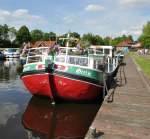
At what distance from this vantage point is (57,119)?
42.0 feet

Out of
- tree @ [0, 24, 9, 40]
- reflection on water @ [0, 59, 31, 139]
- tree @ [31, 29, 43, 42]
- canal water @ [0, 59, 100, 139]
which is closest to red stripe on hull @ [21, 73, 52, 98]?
canal water @ [0, 59, 100, 139]

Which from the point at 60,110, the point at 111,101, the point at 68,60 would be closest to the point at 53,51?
the point at 68,60

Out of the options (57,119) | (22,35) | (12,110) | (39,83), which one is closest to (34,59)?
(39,83)

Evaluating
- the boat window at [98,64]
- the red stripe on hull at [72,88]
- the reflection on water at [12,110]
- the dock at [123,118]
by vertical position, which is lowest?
the reflection on water at [12,110]

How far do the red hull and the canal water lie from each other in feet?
1.78

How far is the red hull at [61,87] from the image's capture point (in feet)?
47.6

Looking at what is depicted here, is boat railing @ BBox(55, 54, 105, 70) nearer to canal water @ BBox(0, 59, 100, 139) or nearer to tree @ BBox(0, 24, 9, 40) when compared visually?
canal water @ BBox(0, 59, 100, 139)

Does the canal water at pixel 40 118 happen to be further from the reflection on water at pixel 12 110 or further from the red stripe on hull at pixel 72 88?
the red stripe on hull at pixel 72 88

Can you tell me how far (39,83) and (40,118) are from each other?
2.53 m

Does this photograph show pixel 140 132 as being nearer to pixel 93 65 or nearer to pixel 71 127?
pixel 71 127

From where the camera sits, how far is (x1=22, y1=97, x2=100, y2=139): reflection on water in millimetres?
10972

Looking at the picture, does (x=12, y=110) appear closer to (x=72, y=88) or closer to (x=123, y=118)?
(x=72, y=88)

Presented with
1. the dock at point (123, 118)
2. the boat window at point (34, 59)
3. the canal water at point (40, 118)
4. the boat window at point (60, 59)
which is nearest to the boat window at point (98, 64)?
the dock at point (123, 118)

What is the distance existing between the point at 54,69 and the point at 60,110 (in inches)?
74.0
